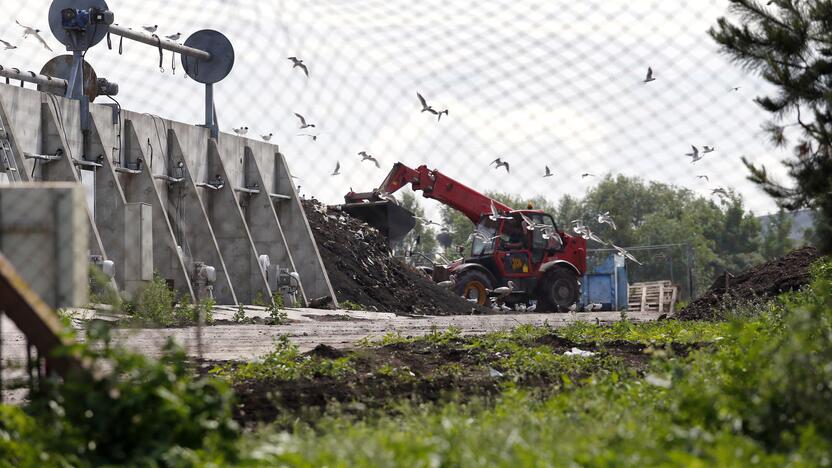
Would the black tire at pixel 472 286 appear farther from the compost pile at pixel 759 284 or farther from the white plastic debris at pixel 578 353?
the white plastic debris at pixel 578 353

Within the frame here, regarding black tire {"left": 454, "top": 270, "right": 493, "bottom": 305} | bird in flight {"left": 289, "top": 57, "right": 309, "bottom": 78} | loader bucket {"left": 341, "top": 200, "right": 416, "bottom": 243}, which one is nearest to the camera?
bird in flight {"left": 289, "top": 57, "right": 309, "bottom": 78}

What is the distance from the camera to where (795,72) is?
8656mm

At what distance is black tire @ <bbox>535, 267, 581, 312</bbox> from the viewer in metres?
33.8

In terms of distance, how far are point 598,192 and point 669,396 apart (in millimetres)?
69093

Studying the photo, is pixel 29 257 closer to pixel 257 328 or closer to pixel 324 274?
pixel 257 328

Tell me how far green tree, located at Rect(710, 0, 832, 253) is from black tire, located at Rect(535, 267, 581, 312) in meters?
25.0

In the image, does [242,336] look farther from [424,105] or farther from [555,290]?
[555,290]

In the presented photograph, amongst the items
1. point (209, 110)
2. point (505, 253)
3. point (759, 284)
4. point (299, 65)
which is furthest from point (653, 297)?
point (299, 65)

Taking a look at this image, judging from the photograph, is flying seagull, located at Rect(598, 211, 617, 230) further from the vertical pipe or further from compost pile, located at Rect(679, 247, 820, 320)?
the vertical pipe

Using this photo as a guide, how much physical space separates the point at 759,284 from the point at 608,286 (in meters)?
18.3

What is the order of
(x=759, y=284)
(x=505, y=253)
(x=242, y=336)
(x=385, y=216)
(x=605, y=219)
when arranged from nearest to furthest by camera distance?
1. (x=242, y=336)
2. (x=759, y=284)
3. (x=605, y=219)
4. (x=505, y=253)
5. (x=385, y=216)

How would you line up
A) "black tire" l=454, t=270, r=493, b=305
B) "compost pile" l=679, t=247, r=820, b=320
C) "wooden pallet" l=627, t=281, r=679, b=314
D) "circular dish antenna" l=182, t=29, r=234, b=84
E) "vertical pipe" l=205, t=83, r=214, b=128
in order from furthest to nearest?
"wooden pallet" l=627, t=281, r=679, b=314
"black tire" l=454, t=270, r=493, b=305
"vertical pipe" l=205, t=83, r=214, b=128
"circular dish antenna" l=182, t=29, r=234, b=84
"compost pile" l=679, t=247, r=820, b=320

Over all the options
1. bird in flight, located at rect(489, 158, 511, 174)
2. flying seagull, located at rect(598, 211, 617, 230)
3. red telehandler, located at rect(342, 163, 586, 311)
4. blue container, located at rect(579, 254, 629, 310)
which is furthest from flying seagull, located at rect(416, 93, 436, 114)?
blue container, located at rect(579, 254, 629, 310)

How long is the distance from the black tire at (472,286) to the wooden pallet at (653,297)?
532 centimetres
